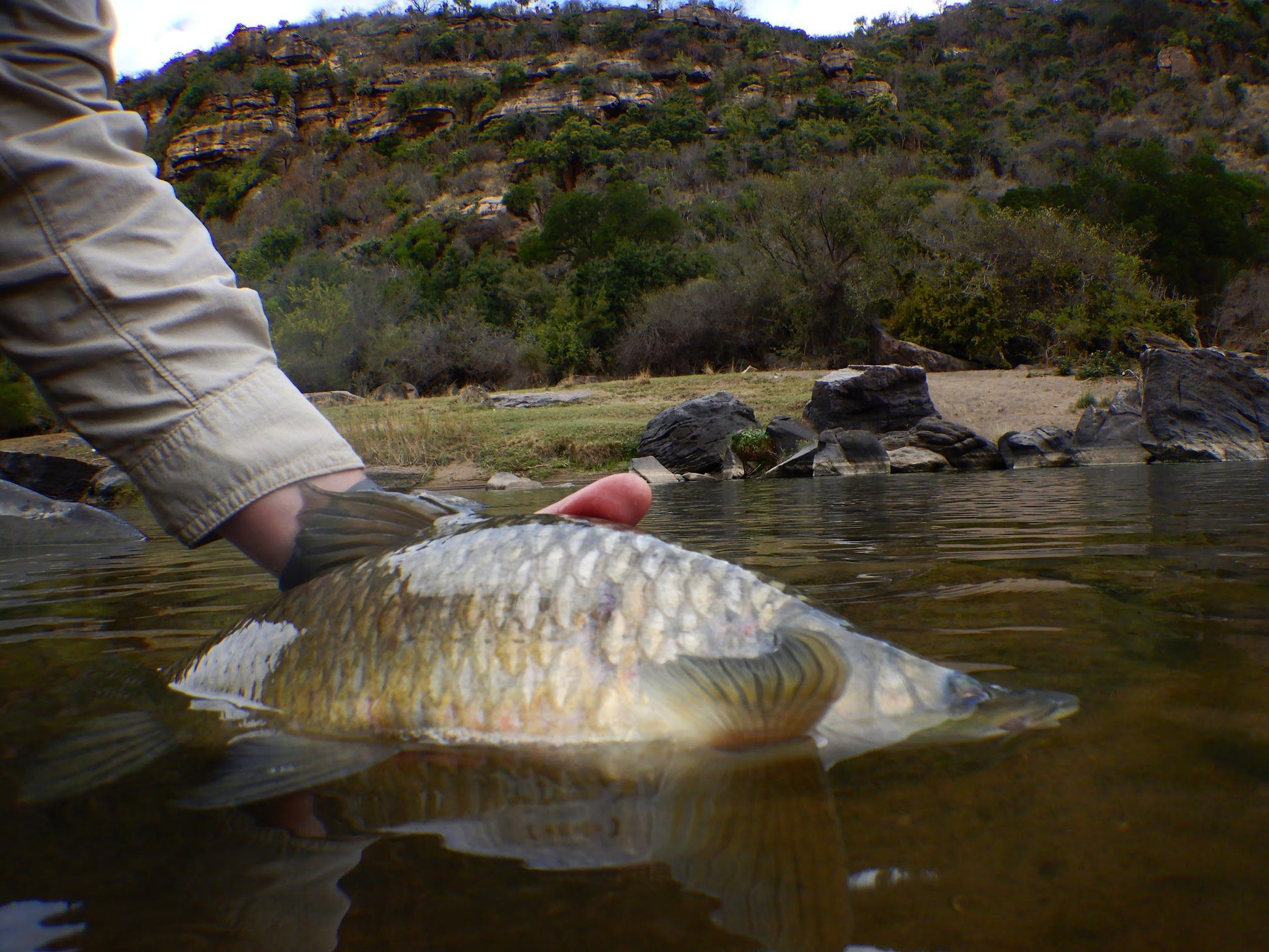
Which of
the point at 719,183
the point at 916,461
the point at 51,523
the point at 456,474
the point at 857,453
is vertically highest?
the point at 719,183

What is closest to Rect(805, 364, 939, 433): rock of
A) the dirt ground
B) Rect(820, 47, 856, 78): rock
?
the dirt ground

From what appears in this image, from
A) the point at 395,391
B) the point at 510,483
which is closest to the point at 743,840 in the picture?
the point at 510,483

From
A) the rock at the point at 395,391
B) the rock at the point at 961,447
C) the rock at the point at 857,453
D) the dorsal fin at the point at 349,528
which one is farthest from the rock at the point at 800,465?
the rock at the point at 395,391

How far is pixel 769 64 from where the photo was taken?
63500mm

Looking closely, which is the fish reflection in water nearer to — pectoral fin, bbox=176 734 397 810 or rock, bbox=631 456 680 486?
pectoral fin, bbox=176 734 397 810

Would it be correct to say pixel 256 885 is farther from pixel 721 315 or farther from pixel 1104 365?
pixel 721 315

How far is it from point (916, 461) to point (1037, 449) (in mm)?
1675

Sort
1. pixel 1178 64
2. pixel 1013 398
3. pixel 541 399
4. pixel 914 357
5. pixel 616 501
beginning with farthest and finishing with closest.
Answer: pixel 1178 64, pixel 914 357, pixel 541 399, pixel 1013 398, pixel 616 501

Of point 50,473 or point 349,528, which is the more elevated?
point 349,528

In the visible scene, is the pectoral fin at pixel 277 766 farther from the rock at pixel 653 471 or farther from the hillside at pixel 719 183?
the hillside at pixel 719 183

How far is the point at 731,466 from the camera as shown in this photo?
13.0 meters

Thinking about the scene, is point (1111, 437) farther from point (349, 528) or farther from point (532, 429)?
point (349, 528)

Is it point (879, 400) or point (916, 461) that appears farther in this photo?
point (879, 400)

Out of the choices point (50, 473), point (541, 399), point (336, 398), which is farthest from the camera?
point (336, 398)
